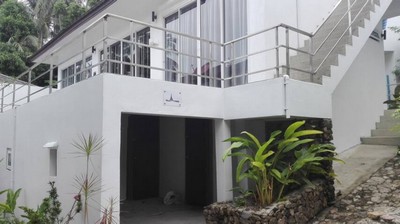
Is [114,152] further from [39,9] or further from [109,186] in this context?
[39,9]

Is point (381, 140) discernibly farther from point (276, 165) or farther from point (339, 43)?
point (276, 165)

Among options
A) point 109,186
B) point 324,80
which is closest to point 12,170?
point 109,186

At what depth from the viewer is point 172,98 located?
646cm

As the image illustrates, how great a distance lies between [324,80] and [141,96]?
380 cm

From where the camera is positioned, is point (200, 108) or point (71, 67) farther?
point (71, 67)

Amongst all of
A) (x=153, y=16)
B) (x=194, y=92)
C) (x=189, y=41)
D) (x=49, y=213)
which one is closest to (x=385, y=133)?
(x=189, y=41)

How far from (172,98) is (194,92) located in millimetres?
554

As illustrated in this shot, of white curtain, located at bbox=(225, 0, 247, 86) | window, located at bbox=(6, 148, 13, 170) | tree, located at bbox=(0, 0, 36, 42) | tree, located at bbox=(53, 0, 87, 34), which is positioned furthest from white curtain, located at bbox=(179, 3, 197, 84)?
tree, located at bbox=(53, 0, 87, 34)

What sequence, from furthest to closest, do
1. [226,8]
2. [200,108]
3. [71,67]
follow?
1. [71,67]
2. [226,8]
3. [200,108]

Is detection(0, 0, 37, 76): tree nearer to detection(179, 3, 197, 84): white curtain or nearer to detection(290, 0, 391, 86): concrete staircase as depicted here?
detection(179, 3, 197, 84): white curtain

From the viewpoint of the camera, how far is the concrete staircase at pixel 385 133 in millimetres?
9797

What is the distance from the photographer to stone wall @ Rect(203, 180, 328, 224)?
5.64 m

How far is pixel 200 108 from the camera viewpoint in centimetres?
688

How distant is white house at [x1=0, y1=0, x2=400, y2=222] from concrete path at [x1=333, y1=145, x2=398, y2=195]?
0.39 meters
